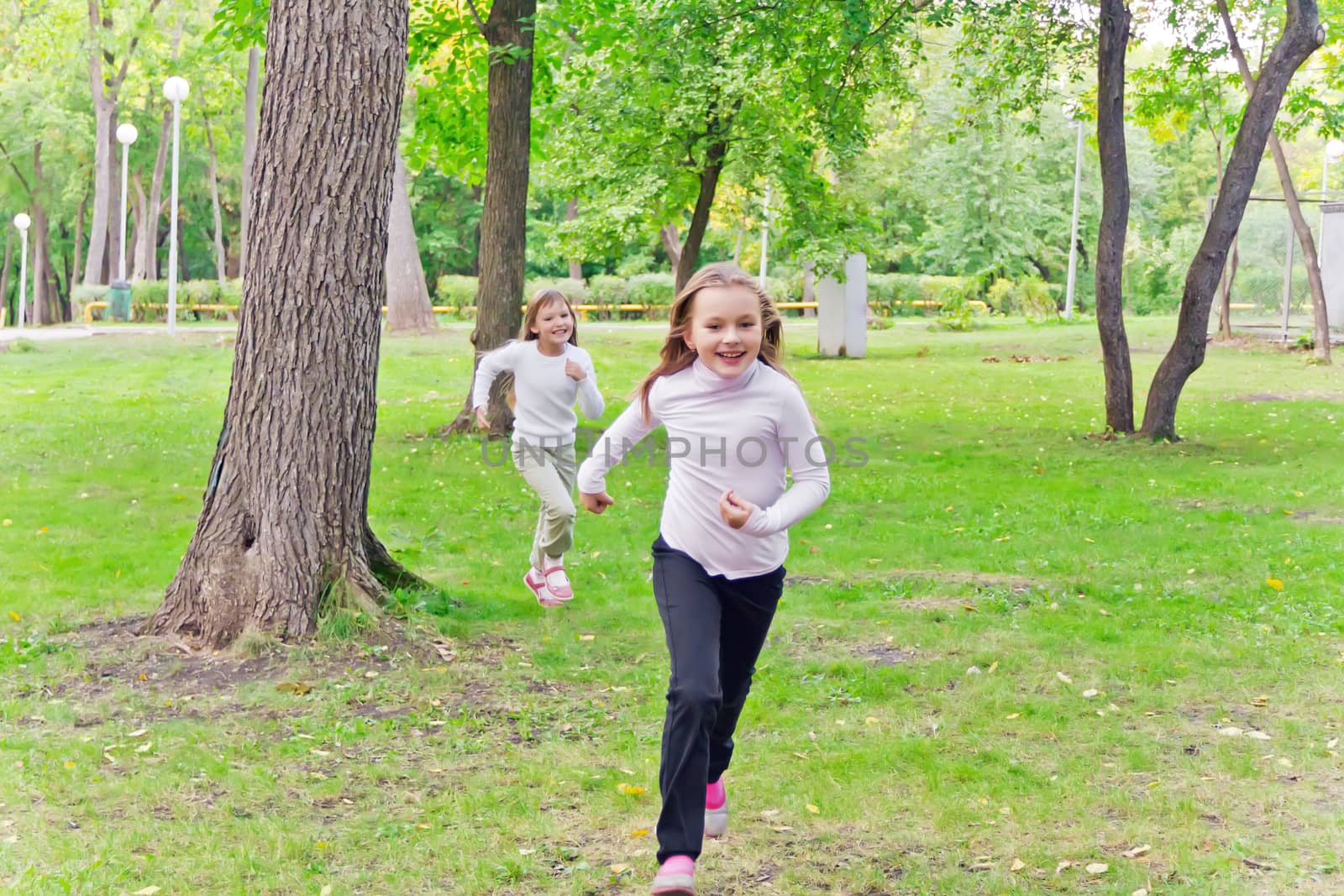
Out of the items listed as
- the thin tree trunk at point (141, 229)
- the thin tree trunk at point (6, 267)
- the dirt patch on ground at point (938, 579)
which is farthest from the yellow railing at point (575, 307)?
the thin tree trunk at point (6, 267)

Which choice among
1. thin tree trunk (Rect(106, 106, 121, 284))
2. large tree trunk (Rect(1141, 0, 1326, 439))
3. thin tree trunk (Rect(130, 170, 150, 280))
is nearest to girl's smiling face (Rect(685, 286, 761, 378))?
large tree trunk (Rect(1141, 0, 1326, 439))

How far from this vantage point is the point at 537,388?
800 cm

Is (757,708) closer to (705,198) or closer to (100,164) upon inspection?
(705,198)

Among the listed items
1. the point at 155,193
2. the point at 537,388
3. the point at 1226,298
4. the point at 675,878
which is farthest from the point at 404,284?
the point at 675,878

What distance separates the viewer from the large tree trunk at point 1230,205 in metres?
14.4

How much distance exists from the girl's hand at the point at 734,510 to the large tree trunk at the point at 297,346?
3.49 m

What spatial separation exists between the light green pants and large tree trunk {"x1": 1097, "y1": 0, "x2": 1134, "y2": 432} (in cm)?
915

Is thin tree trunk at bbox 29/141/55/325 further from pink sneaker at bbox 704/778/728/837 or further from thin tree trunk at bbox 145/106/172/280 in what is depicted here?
pink sneaker at bbox 704/778/728/837

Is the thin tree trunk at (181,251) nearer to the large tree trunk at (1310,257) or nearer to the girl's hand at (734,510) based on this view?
the large tree trunk at (1310,257)

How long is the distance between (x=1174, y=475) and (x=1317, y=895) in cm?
943

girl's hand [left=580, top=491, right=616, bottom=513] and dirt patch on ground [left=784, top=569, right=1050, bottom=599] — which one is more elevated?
girl's hand [left=580, top=491, right=616, bottom=513]

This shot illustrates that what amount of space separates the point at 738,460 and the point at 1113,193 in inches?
487

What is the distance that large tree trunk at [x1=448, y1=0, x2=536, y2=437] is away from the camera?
46.5 ft

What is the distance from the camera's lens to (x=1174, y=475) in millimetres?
13266
